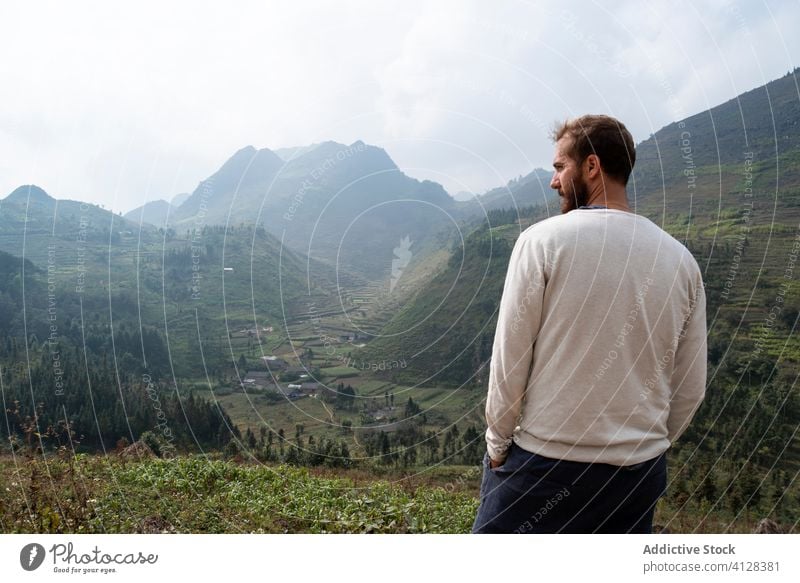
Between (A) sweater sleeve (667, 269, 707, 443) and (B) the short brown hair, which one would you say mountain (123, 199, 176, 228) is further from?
(A) sweater sleeve (667, 269, 707, 443)

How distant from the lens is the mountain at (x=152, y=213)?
5.85 metres

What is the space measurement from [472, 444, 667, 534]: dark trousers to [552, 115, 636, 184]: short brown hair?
54.1 inches

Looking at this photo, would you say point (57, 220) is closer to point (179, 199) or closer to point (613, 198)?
point (179, 199)

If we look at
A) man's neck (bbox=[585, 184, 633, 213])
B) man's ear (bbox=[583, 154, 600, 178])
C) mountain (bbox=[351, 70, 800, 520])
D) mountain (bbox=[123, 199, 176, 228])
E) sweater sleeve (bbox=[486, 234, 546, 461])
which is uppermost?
mountain (bbox=[123, 199, 176, 228])

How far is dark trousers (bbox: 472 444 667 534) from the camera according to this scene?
2.70m

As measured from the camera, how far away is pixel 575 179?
2.86 metres

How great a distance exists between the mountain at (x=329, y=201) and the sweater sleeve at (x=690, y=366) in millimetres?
3644

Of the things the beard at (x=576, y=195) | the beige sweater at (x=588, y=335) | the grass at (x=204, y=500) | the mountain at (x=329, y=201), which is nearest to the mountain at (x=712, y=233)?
the mountain at (x=329, y=201)

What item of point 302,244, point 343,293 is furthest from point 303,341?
point 302,244

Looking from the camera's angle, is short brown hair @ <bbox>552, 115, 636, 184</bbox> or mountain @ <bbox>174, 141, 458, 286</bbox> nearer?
short brown hair @ <bbox>552, 115, 636, 184</bbox>

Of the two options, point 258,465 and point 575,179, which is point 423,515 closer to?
point 258,465

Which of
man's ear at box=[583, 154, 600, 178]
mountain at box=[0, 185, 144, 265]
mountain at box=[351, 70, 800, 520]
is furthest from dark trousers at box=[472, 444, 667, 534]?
mountain at box=[0, 185, 144, 265]

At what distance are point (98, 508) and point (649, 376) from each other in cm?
508

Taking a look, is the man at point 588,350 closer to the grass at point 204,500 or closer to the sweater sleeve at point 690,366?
the sweater sleeve at point 690,366
